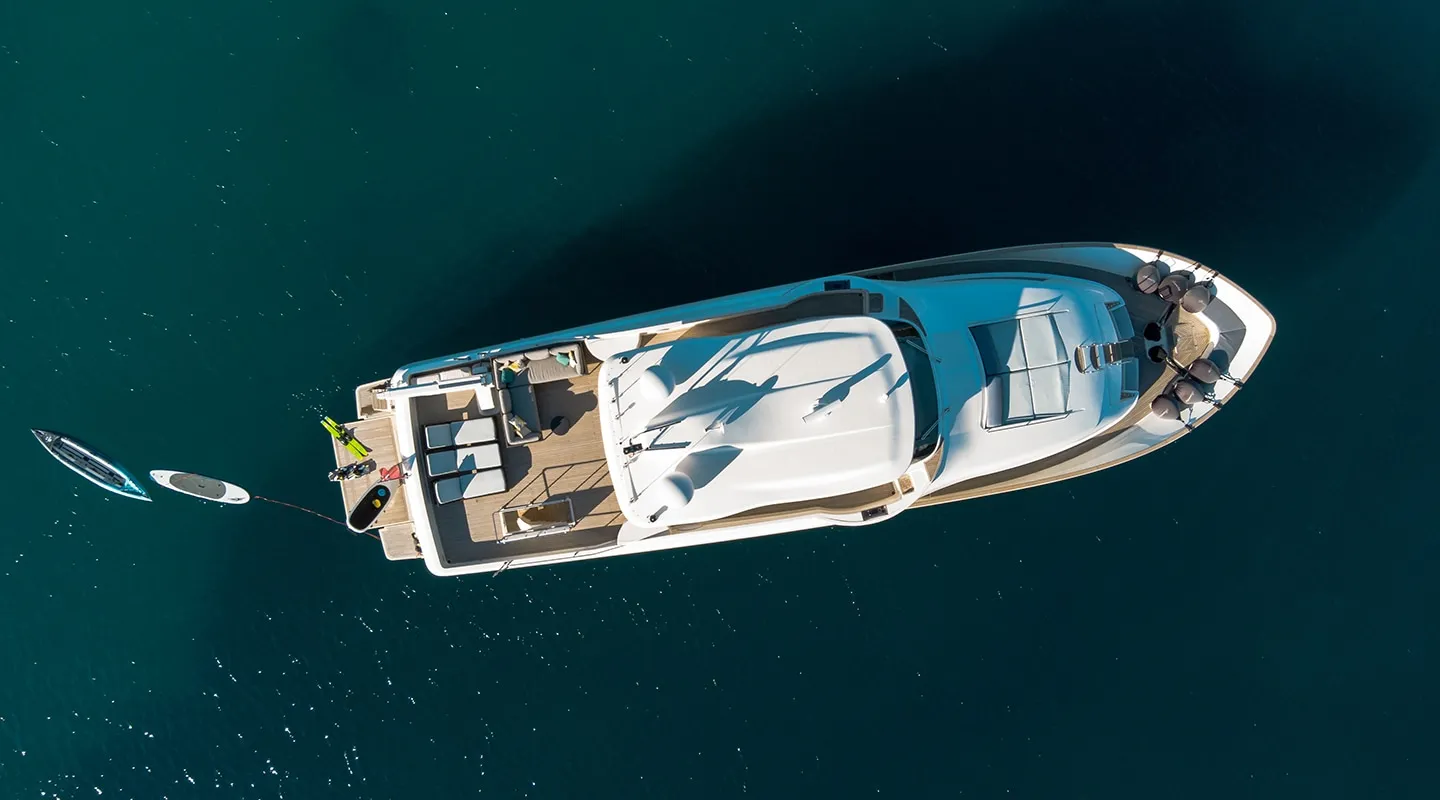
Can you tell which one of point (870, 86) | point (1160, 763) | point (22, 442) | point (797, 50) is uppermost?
point (797, 50)

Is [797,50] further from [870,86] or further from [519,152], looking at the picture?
[519,152]

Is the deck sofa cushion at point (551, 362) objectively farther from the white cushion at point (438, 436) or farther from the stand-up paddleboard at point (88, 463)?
the stand-up paddleboard at point (88, 463)

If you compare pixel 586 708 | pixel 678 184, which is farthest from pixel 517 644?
pixel 678 184

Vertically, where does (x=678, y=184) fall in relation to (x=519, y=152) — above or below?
below

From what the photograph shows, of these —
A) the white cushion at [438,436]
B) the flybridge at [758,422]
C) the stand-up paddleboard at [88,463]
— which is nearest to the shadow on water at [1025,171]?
the white cushion at [438,436]

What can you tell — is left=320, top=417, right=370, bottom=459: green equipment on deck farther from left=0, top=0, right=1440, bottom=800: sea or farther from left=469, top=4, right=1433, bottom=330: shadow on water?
left=469, top=4, right=1433, bottom=330: shadow on water

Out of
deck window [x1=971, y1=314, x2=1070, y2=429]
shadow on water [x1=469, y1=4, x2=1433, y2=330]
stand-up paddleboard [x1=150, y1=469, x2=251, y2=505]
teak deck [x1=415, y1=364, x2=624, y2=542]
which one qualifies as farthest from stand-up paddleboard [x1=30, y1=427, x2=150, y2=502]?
deck window [x1=971, y1=314, x2=1070, y2=429]
